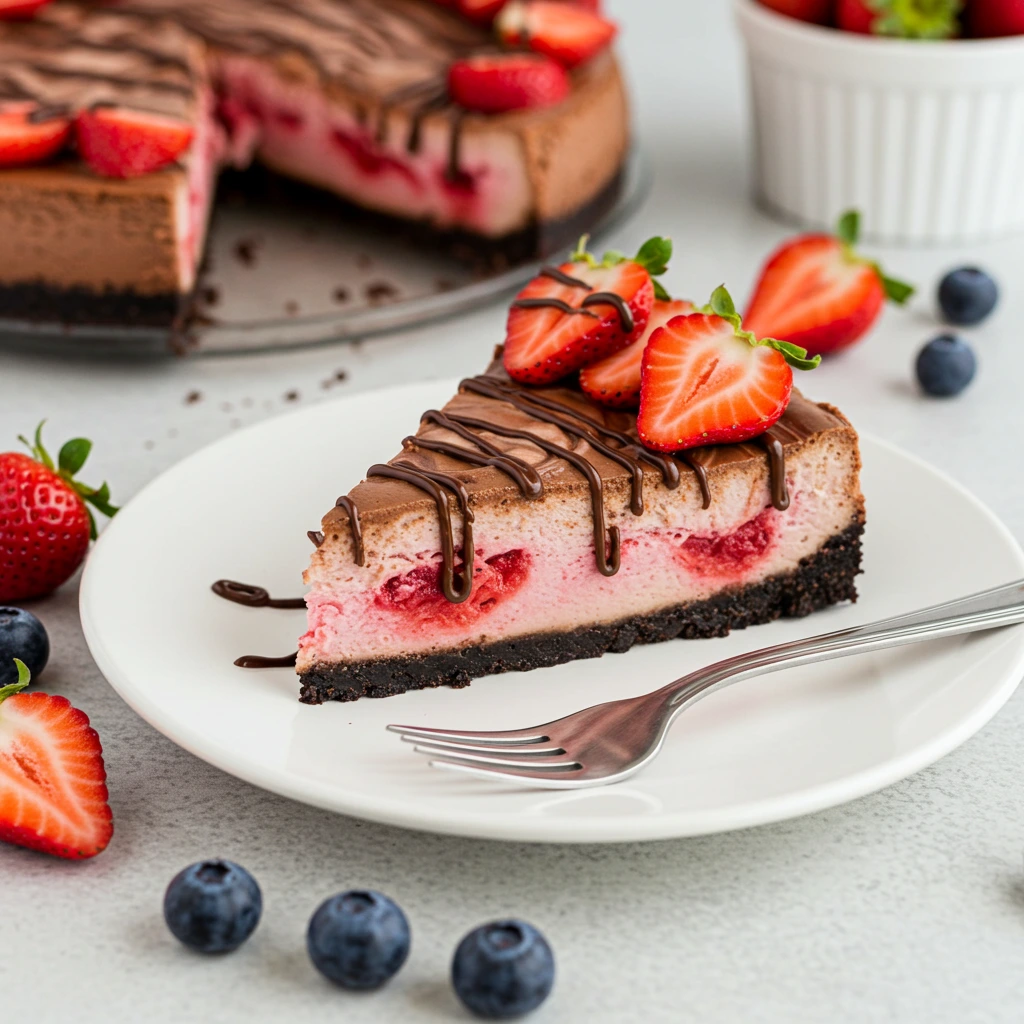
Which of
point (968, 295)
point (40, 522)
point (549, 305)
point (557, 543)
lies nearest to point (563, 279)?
point (549, 305)

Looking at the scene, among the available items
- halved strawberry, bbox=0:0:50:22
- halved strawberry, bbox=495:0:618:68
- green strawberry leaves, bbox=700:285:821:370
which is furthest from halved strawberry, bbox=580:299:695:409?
halved strawberry, bbox=0:0:50:22

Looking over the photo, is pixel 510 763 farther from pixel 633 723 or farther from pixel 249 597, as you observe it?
pixel 249 597

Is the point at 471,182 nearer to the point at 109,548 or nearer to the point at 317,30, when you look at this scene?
the point at 317,30

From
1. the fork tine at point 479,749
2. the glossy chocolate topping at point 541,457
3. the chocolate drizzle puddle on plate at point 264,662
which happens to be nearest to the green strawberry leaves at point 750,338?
the glossy chocolate topping at point 541,457

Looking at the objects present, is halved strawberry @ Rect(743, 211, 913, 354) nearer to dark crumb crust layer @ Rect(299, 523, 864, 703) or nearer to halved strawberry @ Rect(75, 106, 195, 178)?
dark crumb crust layer @ Rect(299, 523, 864, 703)

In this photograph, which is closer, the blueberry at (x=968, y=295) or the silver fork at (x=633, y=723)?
the silver fork at (x=633, y=723)

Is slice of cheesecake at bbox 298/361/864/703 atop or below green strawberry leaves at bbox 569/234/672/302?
below

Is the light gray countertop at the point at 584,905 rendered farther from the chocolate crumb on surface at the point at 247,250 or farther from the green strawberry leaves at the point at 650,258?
the chocolate crumb on surface at the point at 247,250
